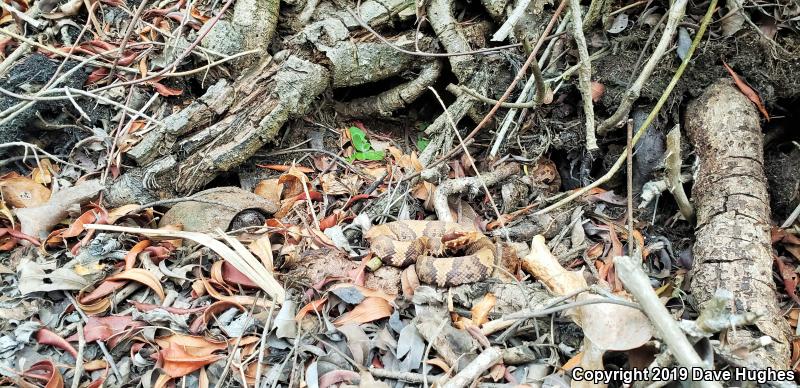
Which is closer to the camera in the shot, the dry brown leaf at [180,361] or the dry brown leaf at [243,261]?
the dry brown leaf at [180,361]

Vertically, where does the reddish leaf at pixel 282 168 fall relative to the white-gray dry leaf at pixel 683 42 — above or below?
below

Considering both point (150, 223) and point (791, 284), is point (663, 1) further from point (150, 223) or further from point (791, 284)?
point (150, 223)

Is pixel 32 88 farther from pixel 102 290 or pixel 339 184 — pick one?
pixel 339 184

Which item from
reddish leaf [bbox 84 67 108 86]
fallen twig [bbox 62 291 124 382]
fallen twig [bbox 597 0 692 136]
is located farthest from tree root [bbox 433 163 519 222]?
reddish leaf [bbox 84 67 108 86]

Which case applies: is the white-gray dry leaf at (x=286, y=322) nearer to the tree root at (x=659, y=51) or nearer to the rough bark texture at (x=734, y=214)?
the rough bark texture at (x=734, y=214)

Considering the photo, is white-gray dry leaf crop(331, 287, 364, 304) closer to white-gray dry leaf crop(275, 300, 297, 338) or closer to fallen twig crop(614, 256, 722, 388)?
white-gray dry leaf crop(275, 300, 297, 338)

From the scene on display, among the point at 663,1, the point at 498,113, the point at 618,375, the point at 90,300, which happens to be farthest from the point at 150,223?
the point at 663,1

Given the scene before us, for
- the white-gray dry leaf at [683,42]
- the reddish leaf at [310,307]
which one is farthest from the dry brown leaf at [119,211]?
the white-gray dry leaf at [683,42]

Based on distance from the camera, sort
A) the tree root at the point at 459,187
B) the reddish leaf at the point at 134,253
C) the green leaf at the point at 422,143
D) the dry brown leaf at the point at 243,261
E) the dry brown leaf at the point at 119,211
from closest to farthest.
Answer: the dry brown leaf at the point at 243,261, the reddish leaf at the point at 134,253, the dry brown leaf at the point at 119,211, the tree root at the point at 459,187, the green leaf at the point at 422,143

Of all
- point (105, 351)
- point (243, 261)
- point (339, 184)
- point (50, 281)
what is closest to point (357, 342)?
point (243, 261)
